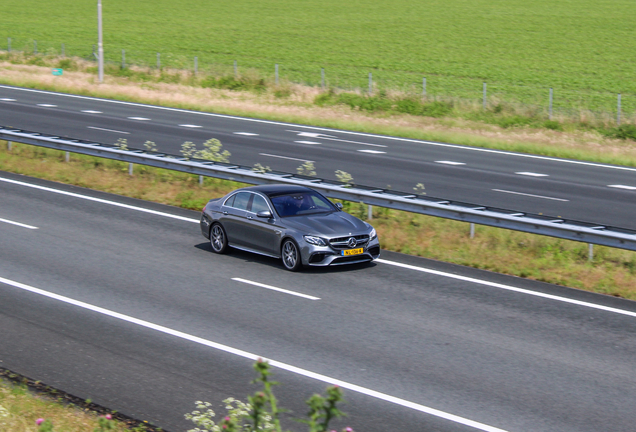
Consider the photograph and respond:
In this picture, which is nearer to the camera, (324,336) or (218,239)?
(324,336)

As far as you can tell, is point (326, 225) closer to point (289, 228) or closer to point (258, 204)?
point (289, 228)

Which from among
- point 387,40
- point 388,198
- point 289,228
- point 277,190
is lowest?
point 289,228

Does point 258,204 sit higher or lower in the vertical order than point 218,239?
higher

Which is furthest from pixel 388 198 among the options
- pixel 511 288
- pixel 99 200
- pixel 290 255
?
pixel 99 200

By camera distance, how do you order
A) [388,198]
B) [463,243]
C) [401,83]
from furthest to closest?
1. [401,83]
2. [388,198]
3. [463,243]

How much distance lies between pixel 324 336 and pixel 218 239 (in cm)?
531

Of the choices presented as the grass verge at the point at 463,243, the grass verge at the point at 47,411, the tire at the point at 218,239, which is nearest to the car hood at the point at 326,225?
the tire at the point at 218,239

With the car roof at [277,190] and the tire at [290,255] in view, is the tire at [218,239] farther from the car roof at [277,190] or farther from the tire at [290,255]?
the tire at [290,255]

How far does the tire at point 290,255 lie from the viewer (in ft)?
45.7

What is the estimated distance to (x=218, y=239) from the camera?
1542 centimetres

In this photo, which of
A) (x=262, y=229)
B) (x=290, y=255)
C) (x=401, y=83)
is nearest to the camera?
(x=290, y=255)

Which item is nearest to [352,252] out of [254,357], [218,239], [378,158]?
[218,239]

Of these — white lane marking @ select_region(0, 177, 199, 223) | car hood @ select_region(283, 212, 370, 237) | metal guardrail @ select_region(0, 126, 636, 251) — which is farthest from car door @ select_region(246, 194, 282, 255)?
white lane marking @ select_region(0, 177, 199, 223)

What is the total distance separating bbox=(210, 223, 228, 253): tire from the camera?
50.2ft
